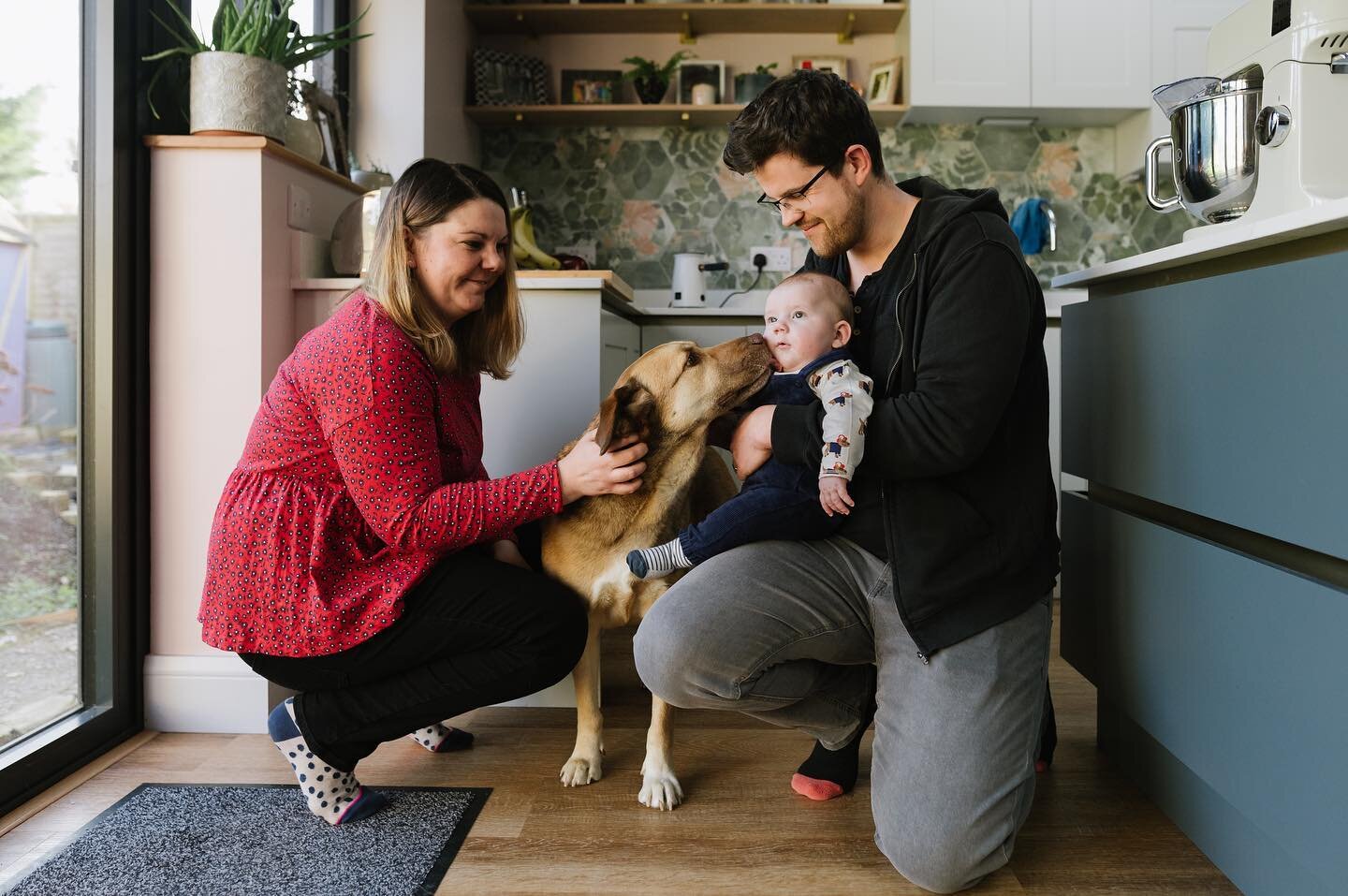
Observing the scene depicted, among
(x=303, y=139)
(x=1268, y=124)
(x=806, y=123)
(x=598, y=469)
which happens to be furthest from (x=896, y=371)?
(x=303, y=139)

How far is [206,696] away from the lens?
196cm

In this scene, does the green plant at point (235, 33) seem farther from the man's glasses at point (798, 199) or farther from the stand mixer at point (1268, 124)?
the stand mixer at point (1268, 124)

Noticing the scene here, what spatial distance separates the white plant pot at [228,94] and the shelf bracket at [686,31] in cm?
218

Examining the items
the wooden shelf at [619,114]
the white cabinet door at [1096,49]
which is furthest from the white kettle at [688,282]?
the white cabinet door at [1096,49]

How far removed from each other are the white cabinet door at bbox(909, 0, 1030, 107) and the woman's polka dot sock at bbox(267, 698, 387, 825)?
3.12 m

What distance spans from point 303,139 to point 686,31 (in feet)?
6.74

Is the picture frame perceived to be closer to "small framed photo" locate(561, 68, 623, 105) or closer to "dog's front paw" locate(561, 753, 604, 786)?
"small framed photo" locate(561, 68, 623, 105)

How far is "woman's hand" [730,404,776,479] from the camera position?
60.1 inches

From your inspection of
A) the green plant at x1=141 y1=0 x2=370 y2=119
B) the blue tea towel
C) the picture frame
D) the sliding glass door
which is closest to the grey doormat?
the sliding glass door

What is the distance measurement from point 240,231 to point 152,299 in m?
0.22

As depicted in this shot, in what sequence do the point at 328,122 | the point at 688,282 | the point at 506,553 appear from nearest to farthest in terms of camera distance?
the point at 506,553, the point at 328,122, the point at 688,282

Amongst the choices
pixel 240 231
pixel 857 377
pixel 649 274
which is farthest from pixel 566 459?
pixel 649 274

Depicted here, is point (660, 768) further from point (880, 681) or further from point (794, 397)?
point (794, 397)

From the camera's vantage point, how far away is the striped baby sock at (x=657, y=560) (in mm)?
1618
